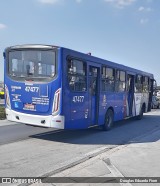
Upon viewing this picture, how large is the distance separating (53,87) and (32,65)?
1214 mm

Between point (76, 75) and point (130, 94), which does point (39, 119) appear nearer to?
point (76, 75)

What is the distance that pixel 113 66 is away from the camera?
14609 millimetres

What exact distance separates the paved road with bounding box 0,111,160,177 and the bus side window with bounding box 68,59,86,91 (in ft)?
6.40

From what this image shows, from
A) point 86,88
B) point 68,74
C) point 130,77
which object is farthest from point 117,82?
point 68,74

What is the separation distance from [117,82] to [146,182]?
9072 mm

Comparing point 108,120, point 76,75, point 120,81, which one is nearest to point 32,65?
point 76,75

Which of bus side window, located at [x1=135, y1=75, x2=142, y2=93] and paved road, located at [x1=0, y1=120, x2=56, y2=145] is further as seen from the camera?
bus side window, located at [x1=135, y1=75, x2=142, y2=93]

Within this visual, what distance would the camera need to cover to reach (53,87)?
1040 centimetres

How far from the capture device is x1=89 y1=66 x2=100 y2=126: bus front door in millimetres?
12384

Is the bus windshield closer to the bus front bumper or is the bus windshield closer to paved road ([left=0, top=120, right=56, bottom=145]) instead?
the bus front bumper

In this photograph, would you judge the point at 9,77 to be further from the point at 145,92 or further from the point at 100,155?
the point at 145,92

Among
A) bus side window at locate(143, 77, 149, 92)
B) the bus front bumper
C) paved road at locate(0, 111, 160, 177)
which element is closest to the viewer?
paved road at locate(0, 111, 160, 177)

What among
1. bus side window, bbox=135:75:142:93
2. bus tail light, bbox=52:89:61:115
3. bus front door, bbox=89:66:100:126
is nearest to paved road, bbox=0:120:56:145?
bus tail light, bbox=52:89:61:115

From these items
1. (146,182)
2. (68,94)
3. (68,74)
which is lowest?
(146,182)
